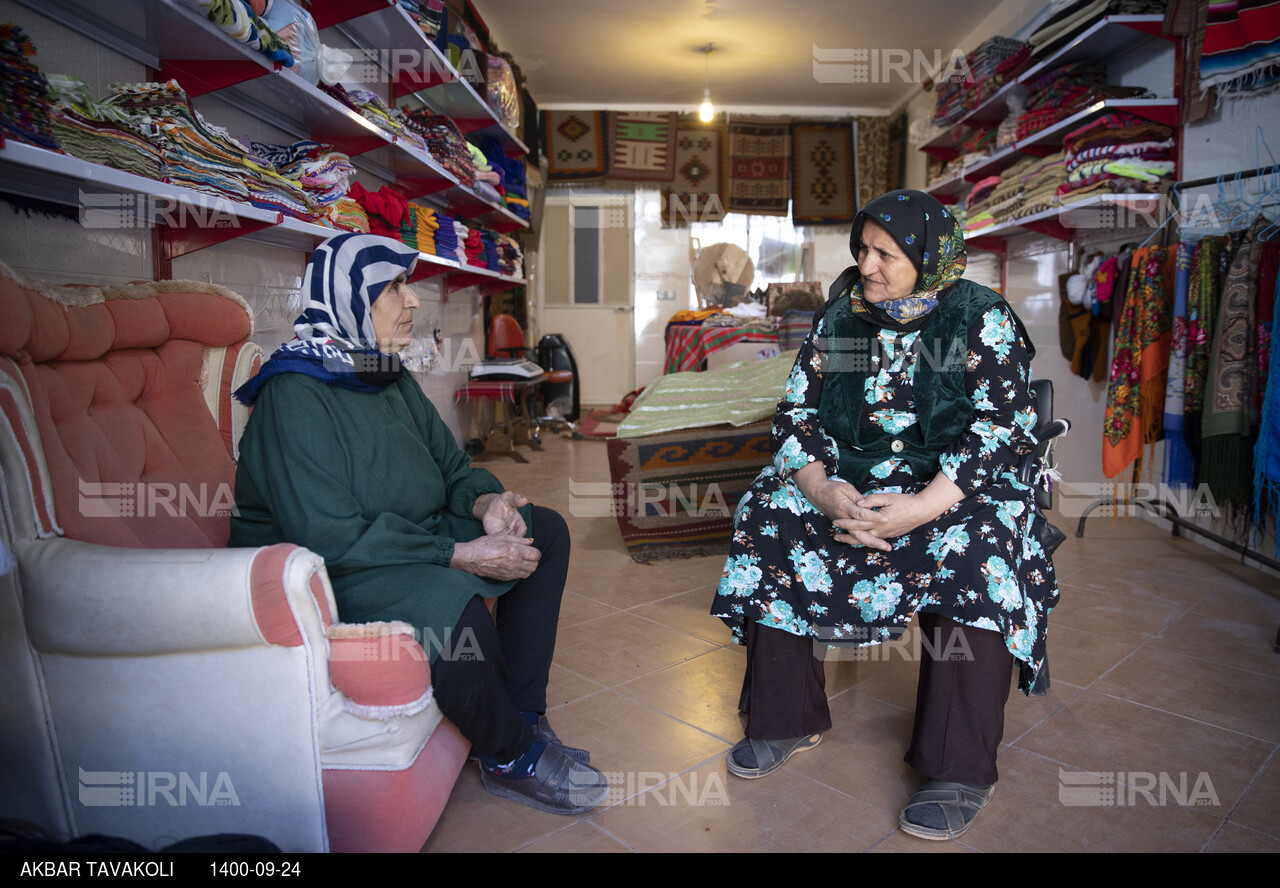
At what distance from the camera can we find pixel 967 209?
4.79 metres

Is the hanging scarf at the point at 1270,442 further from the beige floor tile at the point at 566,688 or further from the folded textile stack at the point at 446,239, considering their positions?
the folded textile stack at the point at 446,239

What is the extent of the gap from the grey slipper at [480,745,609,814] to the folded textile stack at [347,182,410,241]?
6.72 feet

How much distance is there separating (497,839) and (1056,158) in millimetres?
3788

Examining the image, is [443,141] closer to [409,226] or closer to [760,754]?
[409,226]

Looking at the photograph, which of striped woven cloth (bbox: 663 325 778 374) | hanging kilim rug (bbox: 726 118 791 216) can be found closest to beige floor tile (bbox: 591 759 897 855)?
striped woven cloth (bbox: 663 325 778 374)

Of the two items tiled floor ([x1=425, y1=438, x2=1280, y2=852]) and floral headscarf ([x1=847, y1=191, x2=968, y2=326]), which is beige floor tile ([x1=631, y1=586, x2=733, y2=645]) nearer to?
tiled floor ([x1=425, y1=438, x2=1280, y2=852])

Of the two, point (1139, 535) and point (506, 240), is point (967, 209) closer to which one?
point (1139, 535)

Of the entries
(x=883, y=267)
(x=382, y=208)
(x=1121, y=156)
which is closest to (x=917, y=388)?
(x=883, y=267)

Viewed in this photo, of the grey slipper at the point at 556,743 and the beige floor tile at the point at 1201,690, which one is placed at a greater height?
the grey slipper at the point at 556,743

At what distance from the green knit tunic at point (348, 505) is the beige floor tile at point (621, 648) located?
0.72 meters

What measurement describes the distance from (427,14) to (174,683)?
326 centimetres

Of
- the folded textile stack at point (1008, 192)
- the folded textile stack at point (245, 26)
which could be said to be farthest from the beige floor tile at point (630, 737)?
the folded textile stack at point (1008, 192)

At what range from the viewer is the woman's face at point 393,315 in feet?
5.09

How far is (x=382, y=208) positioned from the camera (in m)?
3.01
